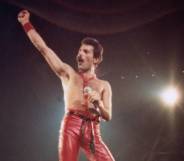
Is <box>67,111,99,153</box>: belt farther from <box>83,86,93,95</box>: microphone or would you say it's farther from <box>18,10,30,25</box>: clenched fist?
<box>18,10,30,25</box>: clenched fist

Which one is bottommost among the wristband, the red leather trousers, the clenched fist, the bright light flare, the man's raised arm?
the red leather trousers

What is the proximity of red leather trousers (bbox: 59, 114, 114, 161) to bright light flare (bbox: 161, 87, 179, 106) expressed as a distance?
3.97ft

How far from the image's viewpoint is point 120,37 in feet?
11.8

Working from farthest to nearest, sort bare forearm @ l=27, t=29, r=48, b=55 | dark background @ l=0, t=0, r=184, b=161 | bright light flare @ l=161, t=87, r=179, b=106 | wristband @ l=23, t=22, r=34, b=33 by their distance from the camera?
bright light flare @ l=161, t=87, r=179, b=106
dark background @ l=0, t=0, r=184, b=161
wristband @ l=23, t=22, r=34, b=33
bare forearm @ l=27, t=29, r=48, b=55

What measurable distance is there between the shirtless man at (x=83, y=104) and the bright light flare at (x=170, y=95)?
3.23ft

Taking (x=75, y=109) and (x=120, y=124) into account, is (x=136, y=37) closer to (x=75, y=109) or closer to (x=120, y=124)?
(x=120, y=124)

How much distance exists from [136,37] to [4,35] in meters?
1.15

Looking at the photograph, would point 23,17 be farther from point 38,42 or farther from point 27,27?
point 38,42

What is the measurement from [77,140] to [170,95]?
134 cm

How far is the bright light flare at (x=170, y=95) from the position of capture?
375cm

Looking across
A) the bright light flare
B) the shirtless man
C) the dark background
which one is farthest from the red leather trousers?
the bright light flare

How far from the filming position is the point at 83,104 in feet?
9.13

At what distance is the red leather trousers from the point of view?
106 inches

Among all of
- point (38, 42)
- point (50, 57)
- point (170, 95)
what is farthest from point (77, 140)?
point (170, 95)
